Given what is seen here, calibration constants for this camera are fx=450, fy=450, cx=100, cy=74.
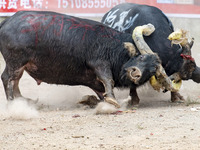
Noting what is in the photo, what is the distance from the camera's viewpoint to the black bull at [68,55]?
19.5 feet

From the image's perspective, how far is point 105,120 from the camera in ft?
17.2

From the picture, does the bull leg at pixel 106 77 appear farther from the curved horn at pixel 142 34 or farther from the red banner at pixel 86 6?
the red banner at pixel 86 6

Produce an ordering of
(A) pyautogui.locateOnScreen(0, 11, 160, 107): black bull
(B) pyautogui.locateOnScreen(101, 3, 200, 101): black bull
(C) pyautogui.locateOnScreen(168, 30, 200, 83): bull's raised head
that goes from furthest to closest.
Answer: (B) pyautogui.locateOnScreen(101, 3, 200, 101): black bull
(C) pyautogui.locateOnScreen(168, 30, 200, 83): bull's raised head
(A) pyautogui.locateOnScreen(0, 11, 160, 107): black bull

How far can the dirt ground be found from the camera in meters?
4.19

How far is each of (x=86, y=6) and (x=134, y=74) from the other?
3509 mm

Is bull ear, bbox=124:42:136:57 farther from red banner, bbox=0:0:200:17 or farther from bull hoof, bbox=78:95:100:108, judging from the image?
red banner, bbox=0:0:200:17

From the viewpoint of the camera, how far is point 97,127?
16.0ft

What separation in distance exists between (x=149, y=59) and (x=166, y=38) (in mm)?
684

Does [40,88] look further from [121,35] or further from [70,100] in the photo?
[121,35]

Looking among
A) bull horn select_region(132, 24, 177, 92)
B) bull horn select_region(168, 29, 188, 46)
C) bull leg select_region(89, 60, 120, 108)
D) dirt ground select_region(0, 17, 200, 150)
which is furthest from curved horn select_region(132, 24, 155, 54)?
dirt ground select_region(0, 17, 200, 150)

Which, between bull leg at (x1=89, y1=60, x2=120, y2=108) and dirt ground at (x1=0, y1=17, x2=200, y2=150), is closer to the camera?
dirt ground at (x1=0, y1=17, x2=200, y2=150)

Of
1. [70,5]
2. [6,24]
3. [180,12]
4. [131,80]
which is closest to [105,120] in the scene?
[131,80]

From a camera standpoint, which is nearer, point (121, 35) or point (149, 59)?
point (149, 59)

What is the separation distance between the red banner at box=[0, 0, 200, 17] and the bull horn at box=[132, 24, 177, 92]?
295 cm
